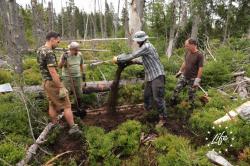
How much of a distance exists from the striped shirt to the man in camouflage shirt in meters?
1.44

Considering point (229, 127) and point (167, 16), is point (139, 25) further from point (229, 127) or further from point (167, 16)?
point (167, 16)

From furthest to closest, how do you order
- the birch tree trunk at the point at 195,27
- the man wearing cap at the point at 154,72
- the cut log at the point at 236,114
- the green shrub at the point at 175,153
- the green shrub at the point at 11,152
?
1. the birch tree trunk at the point at 195,27
2. the man wearing cap at the point at 154,72
3. the cut log at the point at 236,114
4. the green shrub at the point at 11,152
5. the green shrub at the point at 175,153

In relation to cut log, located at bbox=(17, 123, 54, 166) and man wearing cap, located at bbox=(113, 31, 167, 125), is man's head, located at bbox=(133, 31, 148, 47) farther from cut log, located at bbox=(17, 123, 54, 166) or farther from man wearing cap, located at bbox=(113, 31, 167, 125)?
cut log, located at bbox=(17, 123, 54, 166)

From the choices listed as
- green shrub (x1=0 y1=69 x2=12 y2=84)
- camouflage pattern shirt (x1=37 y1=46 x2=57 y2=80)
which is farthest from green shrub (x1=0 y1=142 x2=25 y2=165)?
green shrub (x1=0 y1=69 x2=12 y2=84)

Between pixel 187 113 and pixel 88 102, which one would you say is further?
pixel 88 102

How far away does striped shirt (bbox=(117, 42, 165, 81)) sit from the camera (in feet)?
24.8

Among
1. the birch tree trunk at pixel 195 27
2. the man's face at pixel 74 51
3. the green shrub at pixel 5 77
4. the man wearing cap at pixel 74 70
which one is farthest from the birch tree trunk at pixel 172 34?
the man's face at pixel 74 51

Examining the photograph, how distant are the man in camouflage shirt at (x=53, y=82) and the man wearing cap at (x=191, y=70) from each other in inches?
121

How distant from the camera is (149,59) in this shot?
7.73m

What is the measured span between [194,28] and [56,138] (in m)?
11.5

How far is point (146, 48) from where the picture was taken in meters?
7.56

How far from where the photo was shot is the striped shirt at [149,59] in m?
7.54

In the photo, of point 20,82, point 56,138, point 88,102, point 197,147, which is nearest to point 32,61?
point 88,102

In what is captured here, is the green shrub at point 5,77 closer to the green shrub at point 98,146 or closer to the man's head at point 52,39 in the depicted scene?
the man's head at point 52,39
